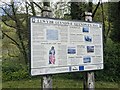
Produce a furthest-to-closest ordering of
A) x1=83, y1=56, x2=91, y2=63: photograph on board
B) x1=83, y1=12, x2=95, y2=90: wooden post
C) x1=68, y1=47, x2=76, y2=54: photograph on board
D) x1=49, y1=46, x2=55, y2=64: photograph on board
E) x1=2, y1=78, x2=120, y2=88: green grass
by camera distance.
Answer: x1=2, y1=78, x2=120, y2=88: green grass
x1=83, y1=12, x2=95, y2=90: wooden post
x1=83, y1=56, x2=91, y2=63: photograph on board
x1=68, y1=47, x2=76, y2=54: photograph on board
x1=49, y1=46, x2=55, y2=64: photograph on board

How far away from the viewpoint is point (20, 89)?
8.41m

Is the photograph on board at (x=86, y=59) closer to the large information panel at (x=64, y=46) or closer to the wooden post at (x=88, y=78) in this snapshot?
the large information panel at (x=64, y=46)

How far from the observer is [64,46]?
12.2ft

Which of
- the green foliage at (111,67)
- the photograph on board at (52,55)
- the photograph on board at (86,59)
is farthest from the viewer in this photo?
the green foliage at (111,67)

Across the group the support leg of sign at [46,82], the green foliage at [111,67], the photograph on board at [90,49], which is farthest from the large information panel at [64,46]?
the green foliage at [111,67]

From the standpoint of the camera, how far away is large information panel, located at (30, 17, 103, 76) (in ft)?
11.0

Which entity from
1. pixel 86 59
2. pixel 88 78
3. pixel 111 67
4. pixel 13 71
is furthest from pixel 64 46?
pixel 13 71

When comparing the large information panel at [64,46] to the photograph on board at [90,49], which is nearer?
the large information panel at [64,46]

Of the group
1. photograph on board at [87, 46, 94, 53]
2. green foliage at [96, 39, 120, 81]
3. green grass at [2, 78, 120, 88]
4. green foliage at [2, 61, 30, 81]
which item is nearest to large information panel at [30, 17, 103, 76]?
photograph on board at [87, 46, 94, 53]

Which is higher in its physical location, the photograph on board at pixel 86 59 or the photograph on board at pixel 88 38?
the photograph on board at pixel 88 38

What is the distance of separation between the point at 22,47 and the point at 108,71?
12.9 ft

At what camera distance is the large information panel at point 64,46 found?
3.34 metres

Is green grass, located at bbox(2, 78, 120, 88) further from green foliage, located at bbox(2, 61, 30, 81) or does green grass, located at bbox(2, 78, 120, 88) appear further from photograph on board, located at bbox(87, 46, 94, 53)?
photograph on board, located at bbox(87, 46, 94, 53)

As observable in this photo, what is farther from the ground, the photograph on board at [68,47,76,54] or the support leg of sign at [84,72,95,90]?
the photograph on board at [68,47,76,54]
